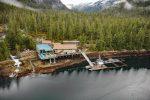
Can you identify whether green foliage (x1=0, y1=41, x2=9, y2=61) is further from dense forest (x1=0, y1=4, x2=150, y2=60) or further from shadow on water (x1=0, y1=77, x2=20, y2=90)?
shadow on water (x1=0, y1=77, x2=20, y2=90)

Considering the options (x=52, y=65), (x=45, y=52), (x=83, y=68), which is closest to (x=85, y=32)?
(x=45, y=52)

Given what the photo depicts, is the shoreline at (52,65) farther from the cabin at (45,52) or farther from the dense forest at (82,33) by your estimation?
the cabin at (45,52)

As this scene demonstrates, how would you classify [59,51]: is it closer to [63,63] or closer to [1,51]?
[63,63]

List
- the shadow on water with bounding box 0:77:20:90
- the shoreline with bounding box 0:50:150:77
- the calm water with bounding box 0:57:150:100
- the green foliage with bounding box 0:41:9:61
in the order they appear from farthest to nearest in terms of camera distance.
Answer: the green foliage with bounding box 0:41:9:61, the shoreline with bounding box 0:50:150:77, the shadow on water with bounding box 0:77:20:90, the calm water with bounding box 0:57:150:100

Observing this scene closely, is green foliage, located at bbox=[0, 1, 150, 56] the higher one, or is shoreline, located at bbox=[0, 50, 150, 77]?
green foliage, located at bbox=[0, 1, 150, 56]

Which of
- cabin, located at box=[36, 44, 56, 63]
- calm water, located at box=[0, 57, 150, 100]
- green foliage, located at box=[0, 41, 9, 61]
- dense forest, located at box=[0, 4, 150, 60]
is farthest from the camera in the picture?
dense forest, located at box=[0, 4, 150, 60]

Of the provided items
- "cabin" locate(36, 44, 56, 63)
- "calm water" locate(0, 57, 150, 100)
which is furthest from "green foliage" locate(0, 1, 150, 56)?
"calm water" locate(0, 57, 150, 100)

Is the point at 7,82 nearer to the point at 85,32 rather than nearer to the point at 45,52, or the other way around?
the point at 45,52
